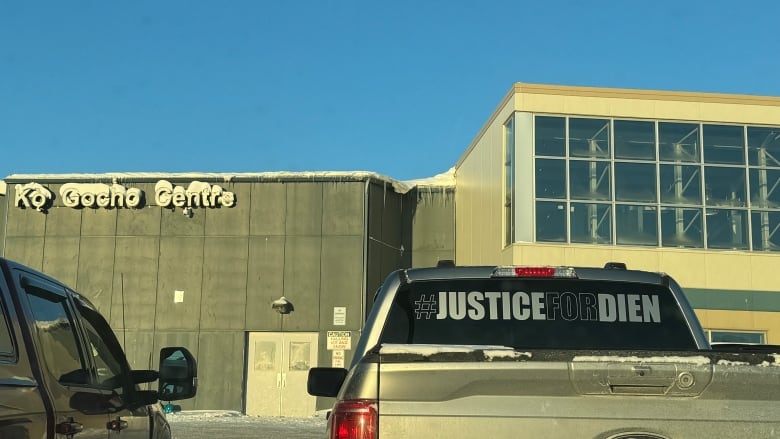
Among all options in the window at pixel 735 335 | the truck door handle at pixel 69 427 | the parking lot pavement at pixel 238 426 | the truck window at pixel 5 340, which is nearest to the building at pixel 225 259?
the parking lot pavement at pixel 238 426

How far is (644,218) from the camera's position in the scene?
1043 inches

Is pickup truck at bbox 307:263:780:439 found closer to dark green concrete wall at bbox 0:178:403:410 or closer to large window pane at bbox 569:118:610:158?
large window pane at bbox 569:118:610:158

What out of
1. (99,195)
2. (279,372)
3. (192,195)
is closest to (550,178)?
(279,372)

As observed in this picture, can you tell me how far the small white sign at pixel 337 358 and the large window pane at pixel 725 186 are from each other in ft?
39.2

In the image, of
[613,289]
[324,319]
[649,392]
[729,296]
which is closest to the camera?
[649,392]

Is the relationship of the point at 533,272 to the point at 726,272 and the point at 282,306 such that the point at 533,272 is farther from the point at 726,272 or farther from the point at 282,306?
the point at 282,306

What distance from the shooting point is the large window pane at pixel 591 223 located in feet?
86.0

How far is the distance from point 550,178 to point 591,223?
1704mm

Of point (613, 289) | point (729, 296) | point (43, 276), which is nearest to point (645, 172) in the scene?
point (729, 296)

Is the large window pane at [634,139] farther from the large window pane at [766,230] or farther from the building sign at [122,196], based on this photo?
the building sign at [122,196]

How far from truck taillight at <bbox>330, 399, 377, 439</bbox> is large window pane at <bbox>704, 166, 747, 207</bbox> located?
2522 centimetres

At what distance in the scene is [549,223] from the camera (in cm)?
2608

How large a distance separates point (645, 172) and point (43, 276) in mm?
24271

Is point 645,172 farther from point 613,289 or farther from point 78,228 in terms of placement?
point 613,289
